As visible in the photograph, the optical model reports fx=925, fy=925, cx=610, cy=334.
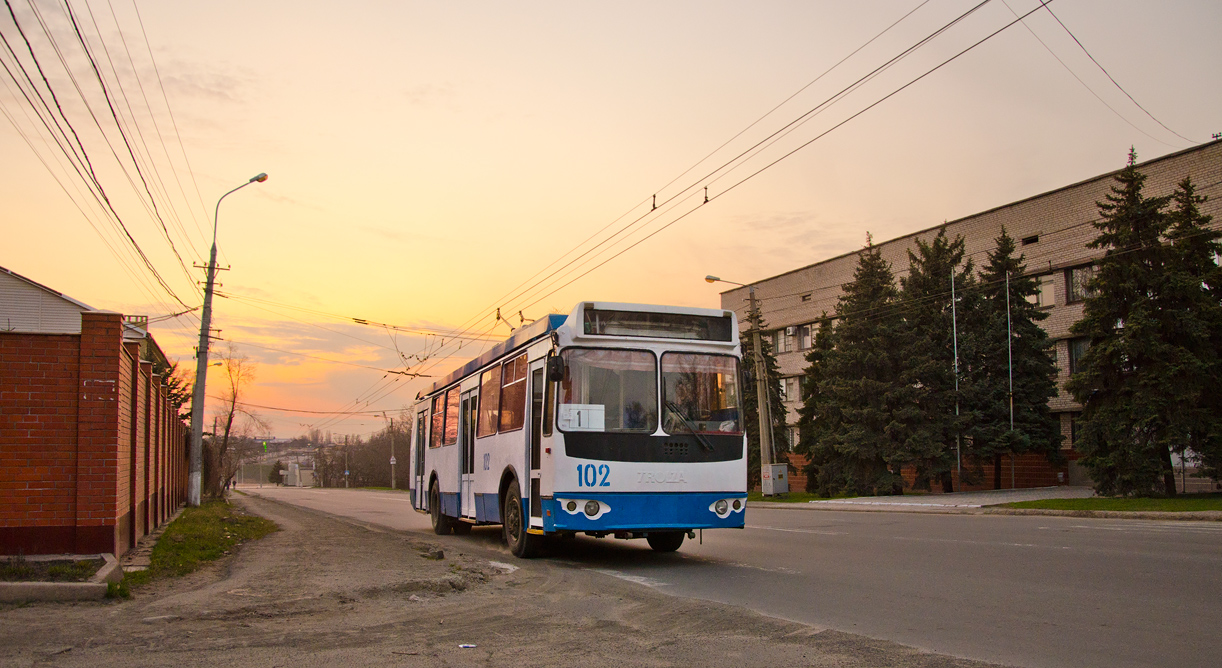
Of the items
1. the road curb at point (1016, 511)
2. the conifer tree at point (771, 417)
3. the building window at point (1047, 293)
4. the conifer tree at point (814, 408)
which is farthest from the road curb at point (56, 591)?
the building window at point (1047, 293)

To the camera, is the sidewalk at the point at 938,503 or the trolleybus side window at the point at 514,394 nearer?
the trolleybus side window at the point at 514,394

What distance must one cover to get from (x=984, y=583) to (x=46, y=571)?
354 inches

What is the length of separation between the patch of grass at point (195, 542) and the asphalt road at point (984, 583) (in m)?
4.59

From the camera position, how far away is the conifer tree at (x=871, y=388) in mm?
35219

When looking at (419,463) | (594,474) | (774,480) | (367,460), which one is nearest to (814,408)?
(774,480)

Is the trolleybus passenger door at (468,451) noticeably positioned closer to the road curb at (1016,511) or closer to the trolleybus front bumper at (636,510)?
the trolleybus front bumper at (636,510)

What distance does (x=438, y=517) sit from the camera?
17.8 metres

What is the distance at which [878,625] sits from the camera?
7020 millimetres

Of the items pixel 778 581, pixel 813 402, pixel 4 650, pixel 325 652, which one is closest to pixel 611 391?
pixel 778 581

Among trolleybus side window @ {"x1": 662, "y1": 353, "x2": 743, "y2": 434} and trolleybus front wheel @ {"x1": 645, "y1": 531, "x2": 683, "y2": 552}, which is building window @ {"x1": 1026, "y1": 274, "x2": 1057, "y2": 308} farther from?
trolleybus side window @ {"x1": 662, "y1": 353, "x2": 743, "y2": 434}

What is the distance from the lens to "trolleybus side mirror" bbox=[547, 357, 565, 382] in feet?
34.7

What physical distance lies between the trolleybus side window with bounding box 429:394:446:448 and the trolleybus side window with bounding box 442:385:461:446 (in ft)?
1.38

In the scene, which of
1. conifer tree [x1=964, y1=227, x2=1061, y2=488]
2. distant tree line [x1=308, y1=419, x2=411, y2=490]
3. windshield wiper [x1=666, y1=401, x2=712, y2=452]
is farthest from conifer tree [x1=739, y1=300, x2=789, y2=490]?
distant tree line [x1=308, y1=419, x2=411, y2=490]

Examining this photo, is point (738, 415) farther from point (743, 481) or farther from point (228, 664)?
point (228, 664)
